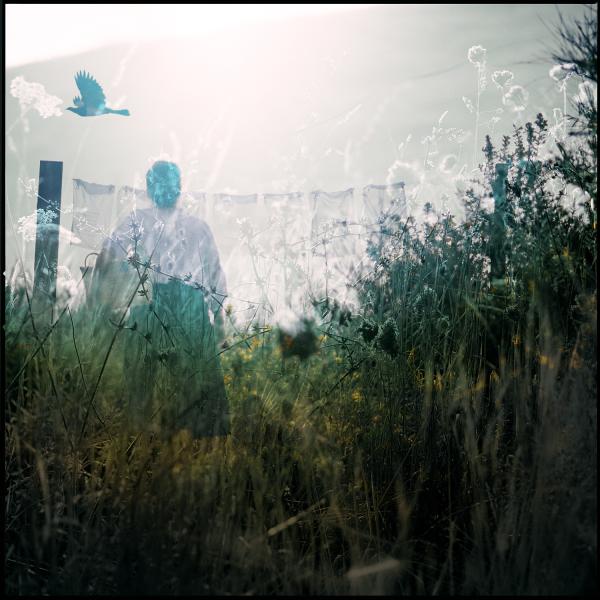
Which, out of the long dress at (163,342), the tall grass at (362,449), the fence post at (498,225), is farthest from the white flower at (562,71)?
the long dress at (163,342)

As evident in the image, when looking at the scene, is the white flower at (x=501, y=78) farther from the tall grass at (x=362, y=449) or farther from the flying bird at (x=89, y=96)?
the flying bird at (x=89, y=96)

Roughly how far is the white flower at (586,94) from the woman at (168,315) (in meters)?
1.23

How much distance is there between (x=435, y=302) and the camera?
7.20ft

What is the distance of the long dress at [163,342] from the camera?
5.86 ft

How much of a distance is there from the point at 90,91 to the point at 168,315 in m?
0.88

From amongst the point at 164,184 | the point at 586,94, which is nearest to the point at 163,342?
the point at 164,184

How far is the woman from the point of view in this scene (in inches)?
71.2

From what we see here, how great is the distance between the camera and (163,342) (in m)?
Result: 2.38

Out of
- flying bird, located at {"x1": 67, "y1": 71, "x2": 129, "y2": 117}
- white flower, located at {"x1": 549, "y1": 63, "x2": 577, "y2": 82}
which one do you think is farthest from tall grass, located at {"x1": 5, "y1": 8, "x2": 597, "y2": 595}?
flying bird, located at {"x1": 67, "y1": 71, "x2": 129, "y2": 117}

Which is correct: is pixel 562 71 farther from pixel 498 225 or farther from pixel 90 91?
pixel 90 91

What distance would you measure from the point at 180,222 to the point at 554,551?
253cm

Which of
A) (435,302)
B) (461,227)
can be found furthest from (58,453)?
(461,227)

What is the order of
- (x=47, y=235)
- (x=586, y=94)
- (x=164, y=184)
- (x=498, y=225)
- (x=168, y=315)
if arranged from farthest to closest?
(x=164, y=184), (x=47, y=235), (x=498, y=225), (x=168, y=315), (x=586, y=94)

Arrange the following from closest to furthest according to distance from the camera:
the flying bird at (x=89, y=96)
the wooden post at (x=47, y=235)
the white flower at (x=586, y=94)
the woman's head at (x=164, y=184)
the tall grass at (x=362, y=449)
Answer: the tall grass at (x=362, y=449)
the white flower at (x=586, y=94)
the wooden post at (x=47, y=235)
the flying bird at (x=89, y=96)
the woman's head at (x=164, y=184)
